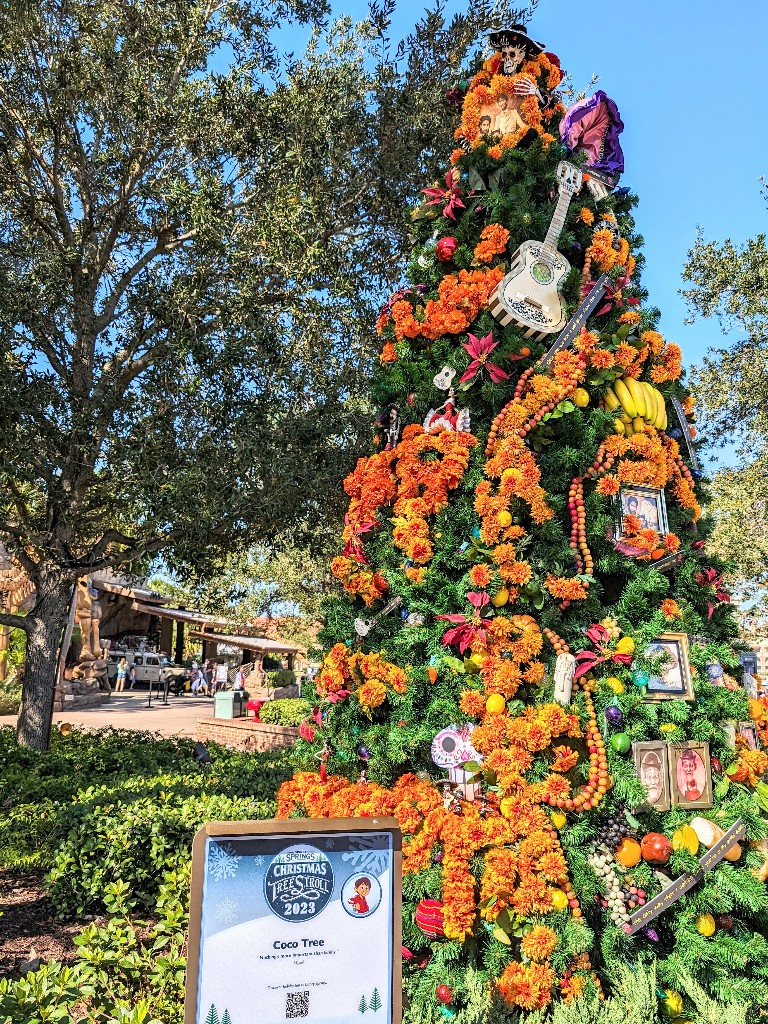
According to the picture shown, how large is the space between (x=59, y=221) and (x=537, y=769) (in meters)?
8.25

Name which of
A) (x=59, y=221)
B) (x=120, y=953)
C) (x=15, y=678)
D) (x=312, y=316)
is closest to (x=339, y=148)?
(x=312, y=316)

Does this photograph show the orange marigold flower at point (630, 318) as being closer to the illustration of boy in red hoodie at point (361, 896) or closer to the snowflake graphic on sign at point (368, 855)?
the snowflake graphic on sign at point (368, 855)

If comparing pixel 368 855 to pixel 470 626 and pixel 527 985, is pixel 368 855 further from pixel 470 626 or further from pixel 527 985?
pixel 470 626

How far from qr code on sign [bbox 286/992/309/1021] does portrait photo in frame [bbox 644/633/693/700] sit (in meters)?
2.02

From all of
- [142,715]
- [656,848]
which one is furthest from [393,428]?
[142,715]

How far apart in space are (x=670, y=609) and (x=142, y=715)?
62.2 ft

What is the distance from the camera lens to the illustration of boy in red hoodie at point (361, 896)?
84.9 inches

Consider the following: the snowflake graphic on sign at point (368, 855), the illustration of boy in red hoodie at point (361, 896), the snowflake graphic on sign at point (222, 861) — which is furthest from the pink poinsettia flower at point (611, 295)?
the snowflake graphic on sign at point (222, 861)

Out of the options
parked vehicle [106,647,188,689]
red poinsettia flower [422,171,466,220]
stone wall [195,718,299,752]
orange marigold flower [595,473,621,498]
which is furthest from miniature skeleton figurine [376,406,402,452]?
parked vehicle [106,647,188,689]

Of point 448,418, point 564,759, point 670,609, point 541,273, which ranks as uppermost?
point 541,273

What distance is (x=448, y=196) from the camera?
4.50 m

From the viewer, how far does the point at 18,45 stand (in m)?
7.56

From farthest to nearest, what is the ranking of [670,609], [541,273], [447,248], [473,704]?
[447,248] → [541,273] → [670,609] → [473,704]

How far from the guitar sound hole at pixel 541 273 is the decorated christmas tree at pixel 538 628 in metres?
0.02
